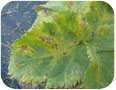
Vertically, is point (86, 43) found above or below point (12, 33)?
above

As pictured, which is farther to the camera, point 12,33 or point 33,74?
point 12,33

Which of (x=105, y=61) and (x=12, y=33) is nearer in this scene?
(x=105, y=61)

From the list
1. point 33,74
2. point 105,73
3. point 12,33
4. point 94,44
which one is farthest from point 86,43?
point 12,33

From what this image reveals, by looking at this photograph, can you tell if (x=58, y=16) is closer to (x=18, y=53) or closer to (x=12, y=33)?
(x=18, y=53)

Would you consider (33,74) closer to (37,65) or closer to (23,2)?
(37,65)

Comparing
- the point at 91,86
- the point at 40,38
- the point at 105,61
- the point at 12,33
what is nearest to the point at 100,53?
the point at 105,61

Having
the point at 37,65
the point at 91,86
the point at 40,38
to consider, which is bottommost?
the point at 91,86
